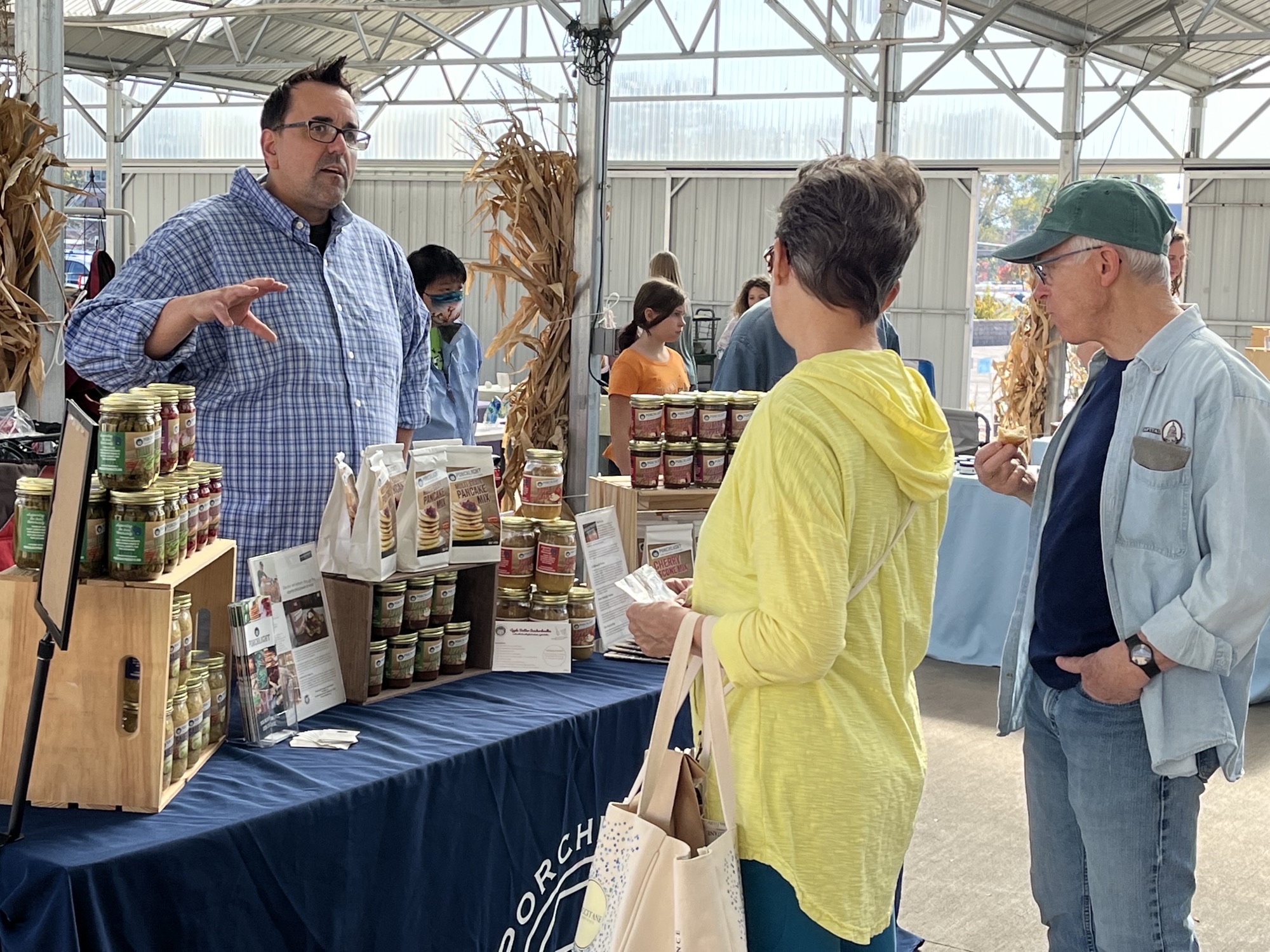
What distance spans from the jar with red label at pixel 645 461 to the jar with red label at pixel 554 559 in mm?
305

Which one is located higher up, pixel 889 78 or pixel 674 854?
pixel 889 78

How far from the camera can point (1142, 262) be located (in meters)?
2.18

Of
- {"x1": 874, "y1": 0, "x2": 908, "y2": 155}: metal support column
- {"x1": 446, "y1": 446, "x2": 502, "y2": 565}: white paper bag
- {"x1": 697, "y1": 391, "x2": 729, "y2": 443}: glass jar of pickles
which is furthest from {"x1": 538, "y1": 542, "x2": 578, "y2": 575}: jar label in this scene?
{"x1": 874, "y1": 0, "x2": 908, "y2": 155}: metal support column

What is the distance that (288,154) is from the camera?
2680mm

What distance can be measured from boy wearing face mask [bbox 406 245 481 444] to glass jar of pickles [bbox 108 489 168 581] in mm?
3088

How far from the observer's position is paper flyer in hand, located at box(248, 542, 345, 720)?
7.37 feet

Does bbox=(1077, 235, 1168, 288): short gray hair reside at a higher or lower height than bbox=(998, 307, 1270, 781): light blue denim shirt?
higher

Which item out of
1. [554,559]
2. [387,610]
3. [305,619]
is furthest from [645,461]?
[305,619]

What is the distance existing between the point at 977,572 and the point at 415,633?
3.84 m

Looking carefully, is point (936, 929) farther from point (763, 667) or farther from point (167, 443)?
point (167, 443)

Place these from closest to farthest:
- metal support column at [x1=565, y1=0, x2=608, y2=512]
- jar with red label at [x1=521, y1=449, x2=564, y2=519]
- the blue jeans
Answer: the blue jeans < jar with red label at [x1=521, y1=449, x2=564, y2=519] < metal support column at [x1=565, y1=0, x2=608, y2=512]

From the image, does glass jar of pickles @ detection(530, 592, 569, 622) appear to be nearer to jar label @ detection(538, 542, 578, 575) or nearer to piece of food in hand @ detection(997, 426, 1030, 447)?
jar label @ detection(538, 542, 578, 575)

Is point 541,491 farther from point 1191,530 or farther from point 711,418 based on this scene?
point 1191,530

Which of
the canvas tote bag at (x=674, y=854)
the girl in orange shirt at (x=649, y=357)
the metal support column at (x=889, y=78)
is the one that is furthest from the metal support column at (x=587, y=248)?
the metal support column at (x=889, y=78)
